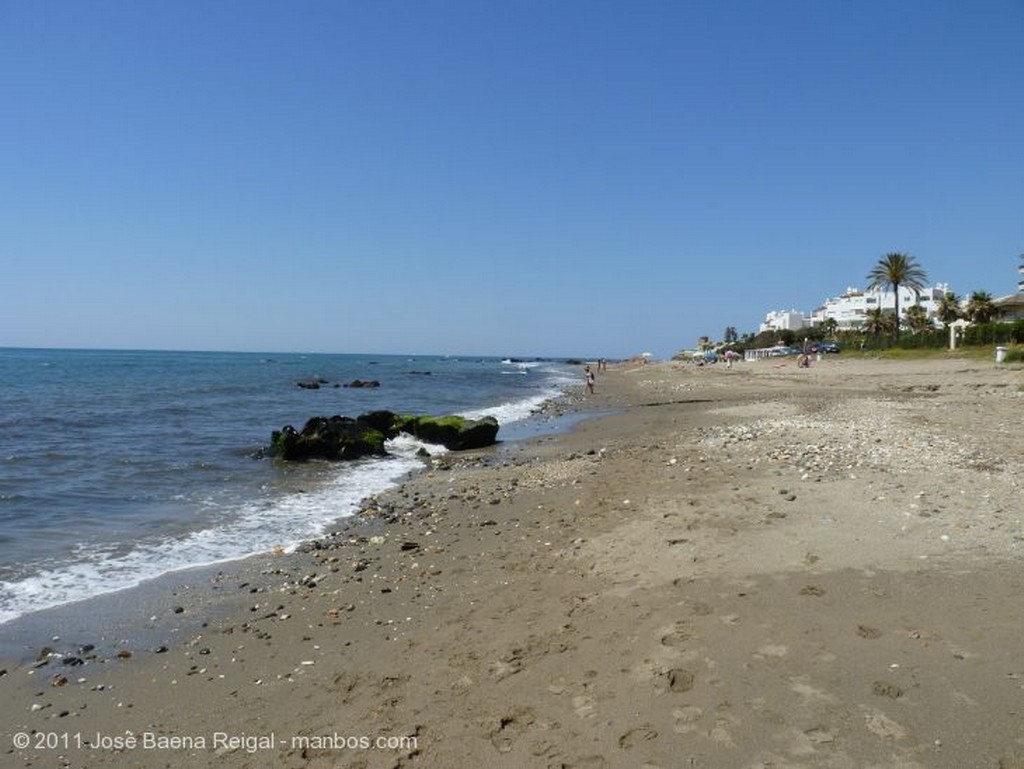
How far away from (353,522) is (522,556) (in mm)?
4336

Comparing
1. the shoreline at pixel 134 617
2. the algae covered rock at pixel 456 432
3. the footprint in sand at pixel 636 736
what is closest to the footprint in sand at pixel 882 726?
the footprint in sand at pixel 636 736

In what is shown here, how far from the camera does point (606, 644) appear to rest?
569 centimetres

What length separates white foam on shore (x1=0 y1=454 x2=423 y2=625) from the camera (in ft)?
27.7

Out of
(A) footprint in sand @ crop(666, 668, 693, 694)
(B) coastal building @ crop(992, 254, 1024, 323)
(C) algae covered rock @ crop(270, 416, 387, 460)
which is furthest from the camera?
(B) coastal building @ crop(992, 254, 1024, 323)

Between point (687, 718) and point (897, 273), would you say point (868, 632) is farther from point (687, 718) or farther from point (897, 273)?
point (897, 273)

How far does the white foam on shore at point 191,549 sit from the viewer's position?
8438mm

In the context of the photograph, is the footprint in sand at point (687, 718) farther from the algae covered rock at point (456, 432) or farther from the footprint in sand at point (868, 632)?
the algae covered rock at point (456, 432)

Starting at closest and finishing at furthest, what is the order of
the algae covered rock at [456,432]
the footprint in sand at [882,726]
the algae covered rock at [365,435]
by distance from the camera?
the footprint in sand at [882,726]
the algae covered rock at [365,435]
the algae covered rock at [456,432]

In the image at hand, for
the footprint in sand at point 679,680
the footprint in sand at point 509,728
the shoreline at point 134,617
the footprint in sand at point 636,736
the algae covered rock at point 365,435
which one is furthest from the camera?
the algae covered rock at point 365,435

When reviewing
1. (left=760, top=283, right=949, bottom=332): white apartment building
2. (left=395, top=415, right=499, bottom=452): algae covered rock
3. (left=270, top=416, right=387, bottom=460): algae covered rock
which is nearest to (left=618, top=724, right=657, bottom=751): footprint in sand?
(left=270, top=416, right=387, bottom=460): algae covered rock

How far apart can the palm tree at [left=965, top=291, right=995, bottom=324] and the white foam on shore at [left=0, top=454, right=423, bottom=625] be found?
2997 inches

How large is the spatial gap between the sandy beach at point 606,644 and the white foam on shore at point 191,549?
2.77 feet

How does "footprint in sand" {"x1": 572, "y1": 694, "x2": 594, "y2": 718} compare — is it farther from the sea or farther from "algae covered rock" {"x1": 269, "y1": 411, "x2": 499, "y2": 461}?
"algae covered rock" {"x1": 269, "y1": 411, "x2": 499, "y2": 461}

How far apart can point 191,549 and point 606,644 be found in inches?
296
